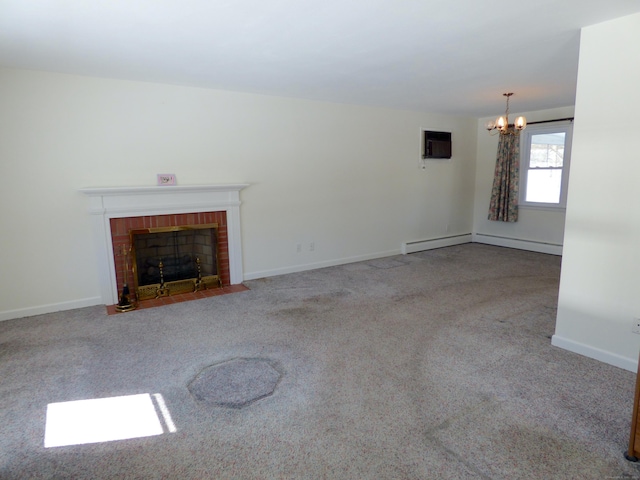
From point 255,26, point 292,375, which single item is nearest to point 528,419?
point 292,375

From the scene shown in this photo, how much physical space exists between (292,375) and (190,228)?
2.37m

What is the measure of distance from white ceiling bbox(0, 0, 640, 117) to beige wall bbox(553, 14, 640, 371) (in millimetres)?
258

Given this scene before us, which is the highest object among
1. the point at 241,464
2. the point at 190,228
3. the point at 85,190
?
the point at 85,190

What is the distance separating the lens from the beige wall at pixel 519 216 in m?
5.98

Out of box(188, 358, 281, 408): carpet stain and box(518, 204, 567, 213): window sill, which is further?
box(518, 204, 567, 213): window sill

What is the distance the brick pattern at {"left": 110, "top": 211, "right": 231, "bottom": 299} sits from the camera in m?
3.87

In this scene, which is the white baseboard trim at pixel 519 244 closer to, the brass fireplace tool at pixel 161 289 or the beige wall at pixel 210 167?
the beige wall at pixel 210 167

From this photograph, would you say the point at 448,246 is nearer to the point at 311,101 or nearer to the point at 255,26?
the point at 311,101

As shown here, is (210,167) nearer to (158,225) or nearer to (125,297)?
(158,225)

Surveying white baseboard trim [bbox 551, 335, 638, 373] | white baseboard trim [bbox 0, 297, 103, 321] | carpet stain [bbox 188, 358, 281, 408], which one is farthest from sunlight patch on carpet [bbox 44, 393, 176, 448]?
white baseboard trim [bbox 551, 335, 638, 373]

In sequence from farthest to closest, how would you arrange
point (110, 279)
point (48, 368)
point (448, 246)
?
point (448, 246), point (110, 279), point (48, 368)

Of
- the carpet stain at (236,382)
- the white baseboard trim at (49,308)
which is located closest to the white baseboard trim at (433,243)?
the carpet stain at (236,382)

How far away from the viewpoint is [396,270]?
5.18 meters

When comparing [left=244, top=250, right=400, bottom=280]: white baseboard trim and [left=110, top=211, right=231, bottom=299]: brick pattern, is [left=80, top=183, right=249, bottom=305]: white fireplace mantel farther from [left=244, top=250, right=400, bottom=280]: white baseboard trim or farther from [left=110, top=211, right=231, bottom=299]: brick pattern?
[left=244, top=250, right=400, bottom=280]: white baseboard trim
